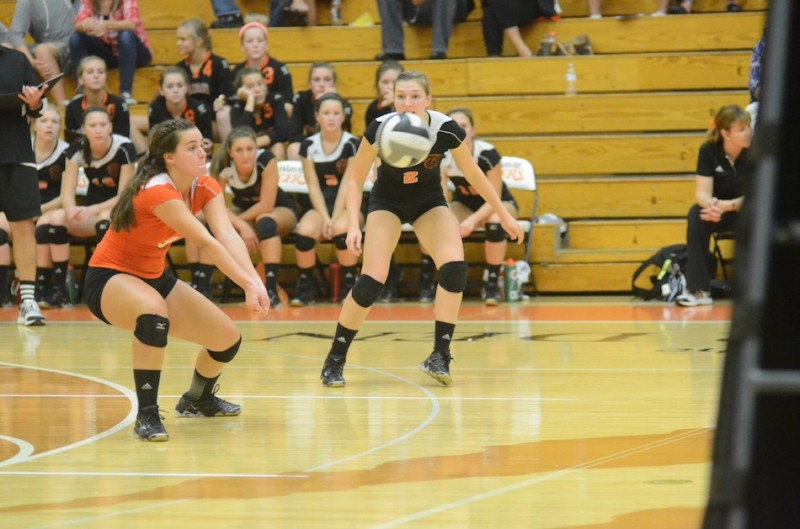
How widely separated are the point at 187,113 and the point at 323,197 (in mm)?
1654

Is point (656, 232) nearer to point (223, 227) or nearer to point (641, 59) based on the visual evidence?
point (641, 59)

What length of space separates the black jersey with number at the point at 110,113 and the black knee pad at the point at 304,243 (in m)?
2.13

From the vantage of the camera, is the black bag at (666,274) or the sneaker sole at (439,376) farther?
the black bag at (666,274)

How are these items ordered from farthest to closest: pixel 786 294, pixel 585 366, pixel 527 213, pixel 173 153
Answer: pixel 527 213 → pixel 585 366 → pixel 173 153 → pixel 786 294

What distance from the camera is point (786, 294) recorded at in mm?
1581

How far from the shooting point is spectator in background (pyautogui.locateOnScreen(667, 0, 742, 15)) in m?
11.9

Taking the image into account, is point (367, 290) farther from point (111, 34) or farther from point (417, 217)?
point (111, 34)

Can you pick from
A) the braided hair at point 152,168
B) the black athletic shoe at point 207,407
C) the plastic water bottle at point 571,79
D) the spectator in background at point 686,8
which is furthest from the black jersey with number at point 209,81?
the braided hair at point 152,168

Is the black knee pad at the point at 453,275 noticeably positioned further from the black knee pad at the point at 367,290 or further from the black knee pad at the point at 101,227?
the black knee pad at the point at 101,227

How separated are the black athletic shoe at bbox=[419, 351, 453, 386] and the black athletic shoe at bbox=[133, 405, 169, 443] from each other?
1687 millimetres

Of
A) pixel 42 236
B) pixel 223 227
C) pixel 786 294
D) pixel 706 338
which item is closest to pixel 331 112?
pixel 42 236

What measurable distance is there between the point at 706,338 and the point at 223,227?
387cm

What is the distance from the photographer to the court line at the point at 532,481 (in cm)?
347

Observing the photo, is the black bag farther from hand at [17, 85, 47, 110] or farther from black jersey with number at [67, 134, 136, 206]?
hand at [17, 85, 47, 110]
